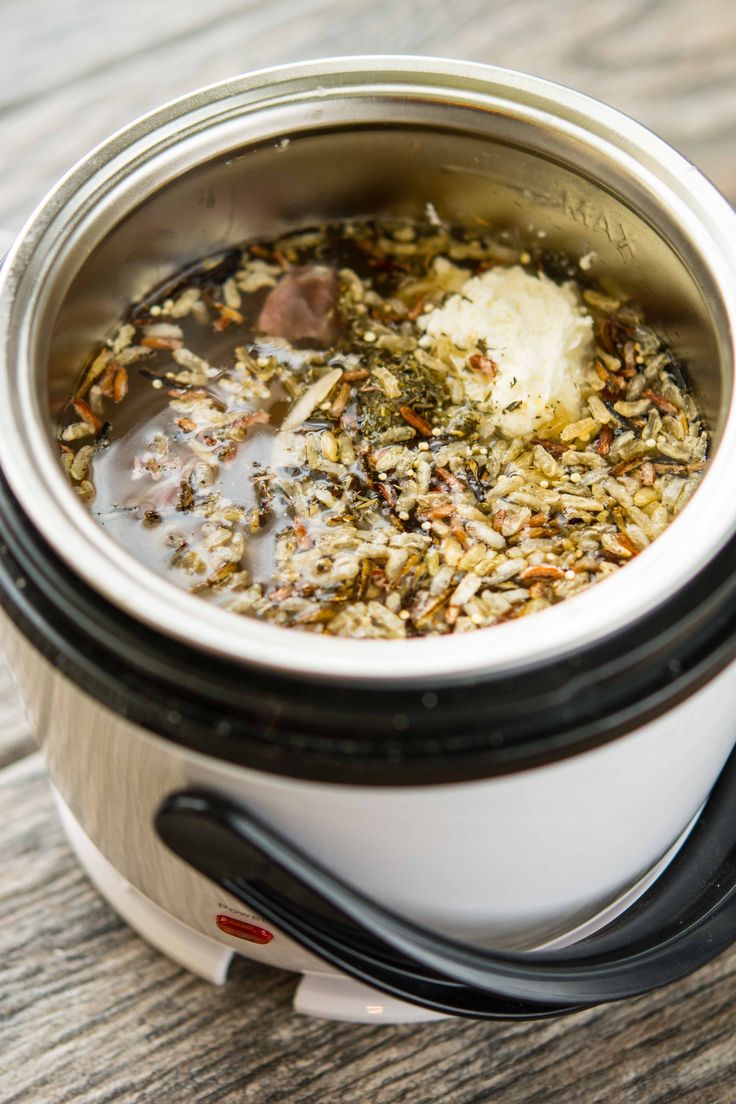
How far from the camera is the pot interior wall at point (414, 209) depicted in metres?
0.98

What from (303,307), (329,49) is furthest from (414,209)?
(329,49)

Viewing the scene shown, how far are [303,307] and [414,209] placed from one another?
0.19 meters

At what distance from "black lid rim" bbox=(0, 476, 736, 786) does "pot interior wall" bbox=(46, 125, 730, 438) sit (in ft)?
0.99

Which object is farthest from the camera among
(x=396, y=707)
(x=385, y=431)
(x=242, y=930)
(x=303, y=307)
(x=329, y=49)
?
(x=329, y=49)

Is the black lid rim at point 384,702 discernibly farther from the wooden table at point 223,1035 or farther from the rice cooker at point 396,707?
the wooden table at point 223,1035

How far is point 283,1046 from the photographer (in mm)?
1007

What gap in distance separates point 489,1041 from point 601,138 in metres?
0.80

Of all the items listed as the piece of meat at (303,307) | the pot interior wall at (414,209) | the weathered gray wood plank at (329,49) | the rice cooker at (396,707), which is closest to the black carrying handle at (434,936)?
the rice cooker at (396,707)

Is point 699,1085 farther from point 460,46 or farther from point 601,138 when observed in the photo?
point 460,46

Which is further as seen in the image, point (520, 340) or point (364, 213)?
point (364, 213)

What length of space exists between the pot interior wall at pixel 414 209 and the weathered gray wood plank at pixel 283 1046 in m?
0.52

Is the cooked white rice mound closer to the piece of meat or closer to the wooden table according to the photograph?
the piece of meat

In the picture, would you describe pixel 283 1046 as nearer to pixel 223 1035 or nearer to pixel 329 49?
pixel 223 1035

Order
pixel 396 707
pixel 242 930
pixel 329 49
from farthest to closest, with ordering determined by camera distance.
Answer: pixel 329 49 < pixel 242 930 < pixel 396 707
